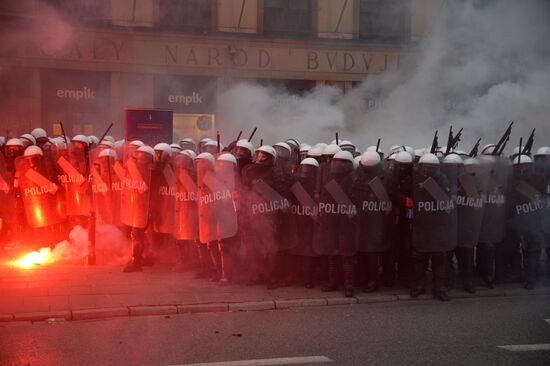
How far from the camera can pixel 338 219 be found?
7.13 meters

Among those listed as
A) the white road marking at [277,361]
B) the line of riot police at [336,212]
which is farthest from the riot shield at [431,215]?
the white road marking at [277,361]

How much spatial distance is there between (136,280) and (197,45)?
10.5 meters

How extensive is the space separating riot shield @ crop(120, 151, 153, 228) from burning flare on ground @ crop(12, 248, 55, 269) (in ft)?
4.72

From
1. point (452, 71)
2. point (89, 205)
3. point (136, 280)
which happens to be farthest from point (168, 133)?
point (452, 71)

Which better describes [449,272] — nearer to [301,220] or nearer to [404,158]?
[404,158]

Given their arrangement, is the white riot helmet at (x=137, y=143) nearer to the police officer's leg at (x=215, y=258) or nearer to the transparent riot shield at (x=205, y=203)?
the transparent riot shield at (x=205, y=203)

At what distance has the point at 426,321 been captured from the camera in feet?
20.6

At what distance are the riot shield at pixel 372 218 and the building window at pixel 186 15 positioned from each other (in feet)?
35.9

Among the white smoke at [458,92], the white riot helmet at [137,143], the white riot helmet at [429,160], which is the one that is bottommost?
the white riot helmet at [429,160]

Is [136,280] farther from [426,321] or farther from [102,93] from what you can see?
[102,93]

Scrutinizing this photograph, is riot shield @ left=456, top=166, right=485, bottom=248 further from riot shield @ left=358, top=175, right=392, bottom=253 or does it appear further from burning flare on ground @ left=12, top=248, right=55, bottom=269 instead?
burning flare on ground @ left=12, top=248, right=55, bottom=269

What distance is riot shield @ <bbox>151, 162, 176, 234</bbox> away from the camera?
816cm

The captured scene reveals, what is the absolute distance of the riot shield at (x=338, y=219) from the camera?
7.10m

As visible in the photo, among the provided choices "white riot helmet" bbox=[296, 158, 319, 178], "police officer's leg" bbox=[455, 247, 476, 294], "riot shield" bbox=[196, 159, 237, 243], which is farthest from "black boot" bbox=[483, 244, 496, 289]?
"riot shield" bbox=[196, 159, 237, 243]
